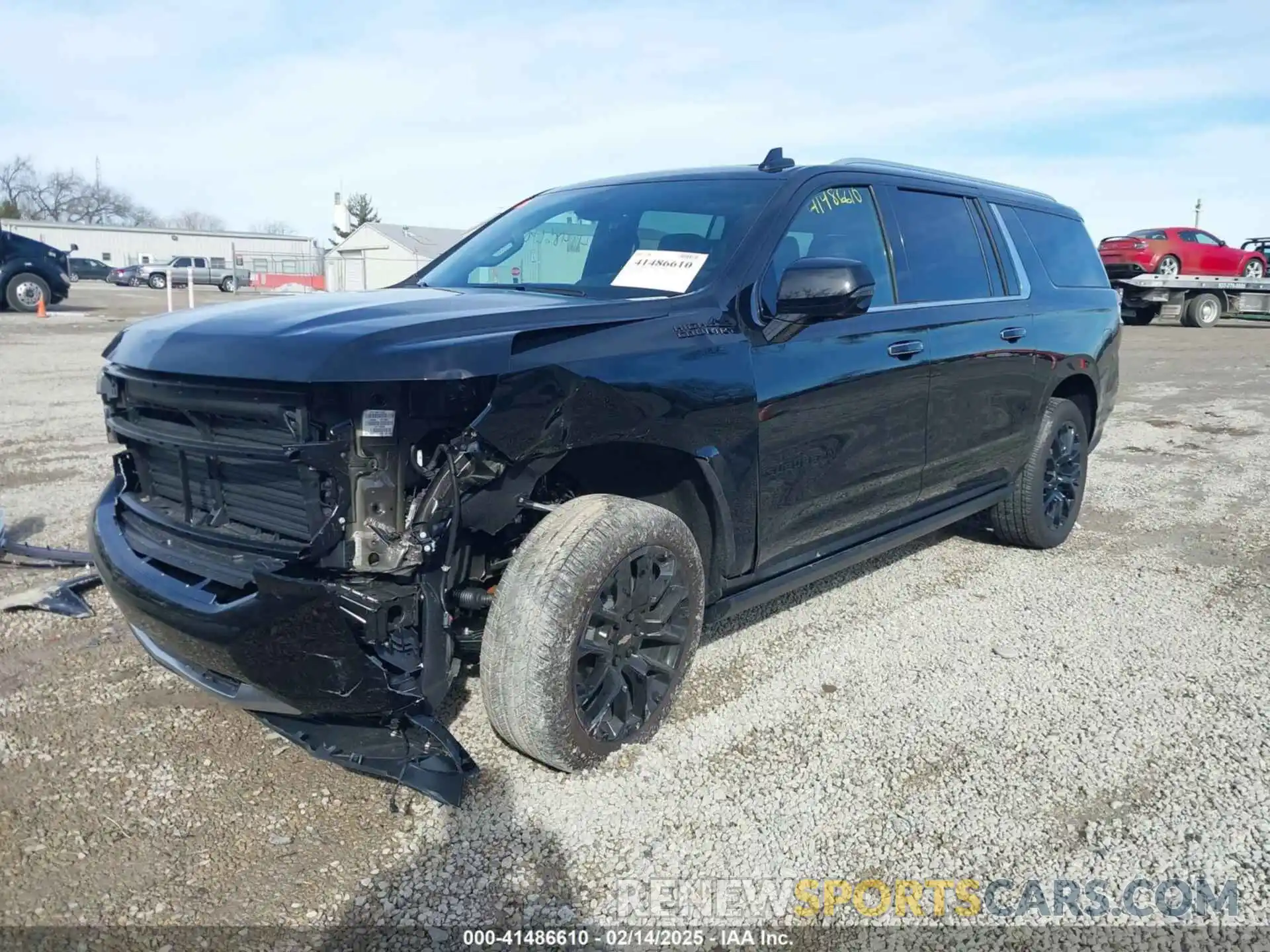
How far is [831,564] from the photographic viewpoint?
12.3ft

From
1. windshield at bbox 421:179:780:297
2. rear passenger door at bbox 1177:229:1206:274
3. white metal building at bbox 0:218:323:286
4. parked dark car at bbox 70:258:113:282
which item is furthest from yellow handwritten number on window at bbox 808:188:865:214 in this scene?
white metal building at bbox 0:218:323:286

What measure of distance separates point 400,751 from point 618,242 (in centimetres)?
198

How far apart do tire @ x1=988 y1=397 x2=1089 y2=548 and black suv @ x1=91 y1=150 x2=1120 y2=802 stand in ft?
3.53

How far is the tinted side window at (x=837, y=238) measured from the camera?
3.34 metres

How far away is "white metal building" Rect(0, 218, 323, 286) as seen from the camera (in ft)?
200

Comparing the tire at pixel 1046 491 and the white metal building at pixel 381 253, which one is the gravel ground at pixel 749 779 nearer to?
the tire at pixel 1046 491

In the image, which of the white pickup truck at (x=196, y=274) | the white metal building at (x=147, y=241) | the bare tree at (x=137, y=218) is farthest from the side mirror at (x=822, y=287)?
the bare tree at (x=137, y=218)

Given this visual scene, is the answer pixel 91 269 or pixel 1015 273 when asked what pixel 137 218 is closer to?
pixel 91 269

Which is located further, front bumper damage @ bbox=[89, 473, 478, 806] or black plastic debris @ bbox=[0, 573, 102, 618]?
black plastic debris @ bbox=[0, 573, 102, 618]

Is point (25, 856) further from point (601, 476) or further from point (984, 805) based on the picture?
point (984, 805)

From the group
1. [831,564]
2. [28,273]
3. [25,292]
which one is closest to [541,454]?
[831,564]

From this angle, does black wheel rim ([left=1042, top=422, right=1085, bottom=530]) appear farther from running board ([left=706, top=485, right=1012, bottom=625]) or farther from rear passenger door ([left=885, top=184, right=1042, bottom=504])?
running board ([left=706, top=485, right=1012, bottom=625])

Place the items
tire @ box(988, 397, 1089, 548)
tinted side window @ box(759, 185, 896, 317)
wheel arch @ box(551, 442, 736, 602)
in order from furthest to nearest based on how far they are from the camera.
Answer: tire @ box(988, 397, 1089, 548), tinted side window @ box(759, 185, 896, 317), wheel arch @ box(551, 442, 736, 602)

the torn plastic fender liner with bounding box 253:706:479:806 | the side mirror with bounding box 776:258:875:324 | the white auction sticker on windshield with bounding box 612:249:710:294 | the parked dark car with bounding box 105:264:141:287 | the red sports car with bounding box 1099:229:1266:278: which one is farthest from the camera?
the parked dark car with bounding box 105:264:141:287
